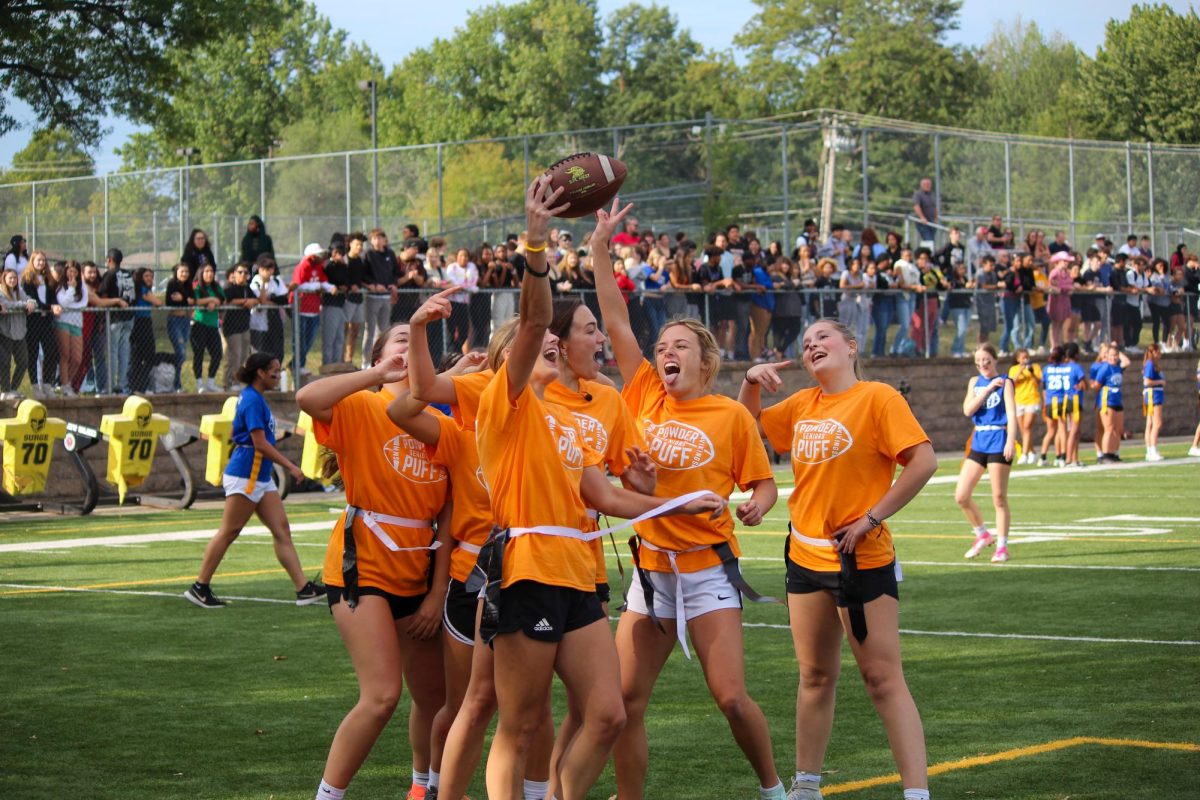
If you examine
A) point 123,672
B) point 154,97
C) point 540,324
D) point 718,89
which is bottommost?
point 123,672

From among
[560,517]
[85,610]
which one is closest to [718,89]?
[85,610]

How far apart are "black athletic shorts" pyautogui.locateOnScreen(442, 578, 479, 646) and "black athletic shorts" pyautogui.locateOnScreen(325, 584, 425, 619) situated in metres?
0.23

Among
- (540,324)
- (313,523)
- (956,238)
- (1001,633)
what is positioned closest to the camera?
(540,324)

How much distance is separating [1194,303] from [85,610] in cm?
2969

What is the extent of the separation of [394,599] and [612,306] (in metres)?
1.59

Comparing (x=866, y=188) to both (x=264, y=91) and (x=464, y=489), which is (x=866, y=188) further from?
(x=264, y=91)

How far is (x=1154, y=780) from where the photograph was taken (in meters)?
6.98

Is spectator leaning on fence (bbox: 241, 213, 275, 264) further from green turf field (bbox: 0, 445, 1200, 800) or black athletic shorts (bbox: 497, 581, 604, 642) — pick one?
black athletic shorts (bbox: 497, 581, 604, 642)

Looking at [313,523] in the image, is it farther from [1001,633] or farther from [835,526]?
[835,526]

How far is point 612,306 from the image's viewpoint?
6977mm

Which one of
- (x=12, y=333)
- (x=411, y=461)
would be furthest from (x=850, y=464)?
(x=12, y=333)

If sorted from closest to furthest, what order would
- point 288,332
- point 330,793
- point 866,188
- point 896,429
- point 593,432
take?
point 593,432 < point 330,793 < point 896,429 < point 288,332 < point 866,188

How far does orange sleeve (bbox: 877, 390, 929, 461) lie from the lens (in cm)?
664

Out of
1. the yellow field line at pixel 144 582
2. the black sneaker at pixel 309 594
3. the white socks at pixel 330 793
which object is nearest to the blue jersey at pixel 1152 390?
the yellow field line at pixel 144 582
